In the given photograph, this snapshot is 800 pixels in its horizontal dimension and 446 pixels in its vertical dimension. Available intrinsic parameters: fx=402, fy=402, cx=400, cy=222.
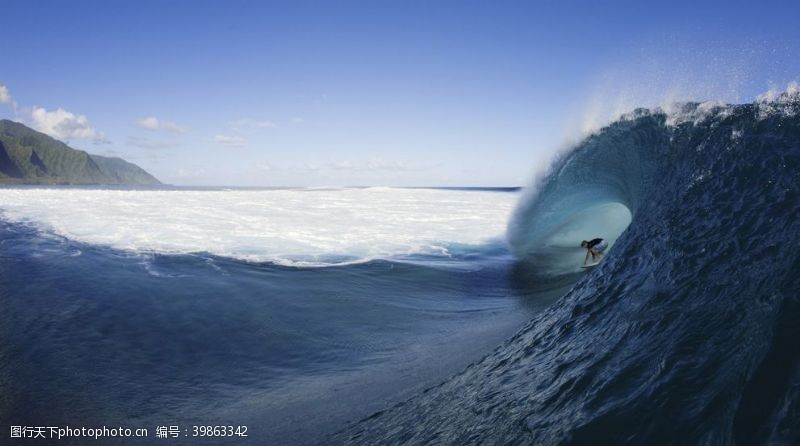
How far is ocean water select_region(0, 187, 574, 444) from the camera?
4.81 m

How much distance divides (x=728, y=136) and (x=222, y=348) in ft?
25.9

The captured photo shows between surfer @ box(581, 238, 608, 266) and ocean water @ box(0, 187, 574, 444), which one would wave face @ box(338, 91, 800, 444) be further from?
surfer @ box(581, 238, 608, 266)

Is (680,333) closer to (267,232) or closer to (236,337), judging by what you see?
(236,337)

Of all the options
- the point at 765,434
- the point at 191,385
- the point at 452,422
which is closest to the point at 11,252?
the point at 191,385

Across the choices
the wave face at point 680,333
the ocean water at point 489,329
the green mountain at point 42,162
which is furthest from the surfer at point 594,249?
the green mountain at point 42,162

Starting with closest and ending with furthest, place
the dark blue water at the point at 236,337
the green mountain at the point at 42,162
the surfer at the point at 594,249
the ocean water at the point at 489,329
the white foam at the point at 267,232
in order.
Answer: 1. the ocean water at the point at 489,329
2. the dark blue water at the point at 236,337
3. the surfer at the point at 594,249
4. the white foam at the point at 267,232
5. the green mountain at the point at 42,162

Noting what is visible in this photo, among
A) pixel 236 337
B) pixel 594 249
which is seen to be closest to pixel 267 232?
pixel 236 337

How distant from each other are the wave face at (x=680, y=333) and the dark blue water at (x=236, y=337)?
126 cm

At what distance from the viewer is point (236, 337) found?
22.9ft

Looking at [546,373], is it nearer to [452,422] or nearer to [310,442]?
[452,422]

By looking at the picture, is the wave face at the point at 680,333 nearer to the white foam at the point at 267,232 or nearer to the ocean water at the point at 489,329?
the ocean water at the point at 489,329

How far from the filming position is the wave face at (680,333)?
6.98ft

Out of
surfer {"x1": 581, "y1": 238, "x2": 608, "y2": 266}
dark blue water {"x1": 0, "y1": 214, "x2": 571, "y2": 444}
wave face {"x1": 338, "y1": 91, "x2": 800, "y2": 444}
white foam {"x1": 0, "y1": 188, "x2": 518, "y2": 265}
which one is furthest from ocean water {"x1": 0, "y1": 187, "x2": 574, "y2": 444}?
surfer {"x1": 581, "y1": 238, "x2": 608, "y2": 266}

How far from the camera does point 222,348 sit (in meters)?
6.57
